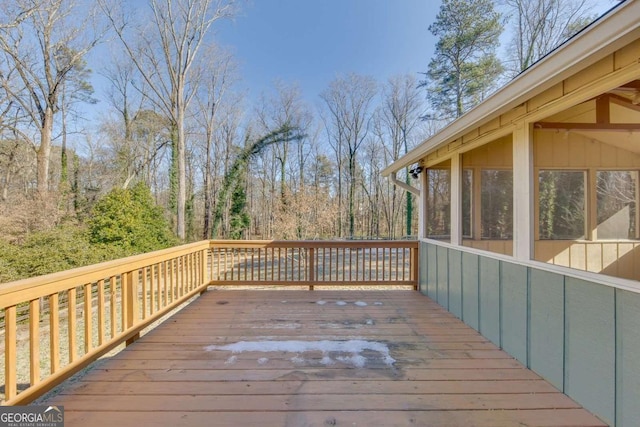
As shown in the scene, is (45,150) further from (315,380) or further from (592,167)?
(592,167)

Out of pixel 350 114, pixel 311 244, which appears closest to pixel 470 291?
pixel 311 244

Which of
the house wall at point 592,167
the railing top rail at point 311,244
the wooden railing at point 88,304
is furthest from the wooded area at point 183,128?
the house wall at point 592,167

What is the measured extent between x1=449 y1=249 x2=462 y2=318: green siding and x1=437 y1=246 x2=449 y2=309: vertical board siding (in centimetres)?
10

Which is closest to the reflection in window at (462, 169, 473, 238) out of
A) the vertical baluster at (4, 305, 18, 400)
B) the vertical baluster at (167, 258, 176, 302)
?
the vertical baluster at (167, 258, 176, 302)

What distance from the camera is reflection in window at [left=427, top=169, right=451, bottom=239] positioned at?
12.6 feet

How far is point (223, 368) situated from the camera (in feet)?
7.47

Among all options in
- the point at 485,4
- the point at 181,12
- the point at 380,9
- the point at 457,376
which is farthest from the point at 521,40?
the point at 457,376

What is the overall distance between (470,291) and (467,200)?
1.07m

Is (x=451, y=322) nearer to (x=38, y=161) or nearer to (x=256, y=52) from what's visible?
(x=38, y=161)

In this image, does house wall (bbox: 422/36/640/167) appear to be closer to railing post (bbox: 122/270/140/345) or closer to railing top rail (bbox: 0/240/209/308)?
railing top rail (bbox: 0/240/209/308)

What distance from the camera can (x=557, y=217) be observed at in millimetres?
3064

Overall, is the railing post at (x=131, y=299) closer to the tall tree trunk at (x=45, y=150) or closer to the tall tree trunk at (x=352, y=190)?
the tall tree trunk at (x=45, y=150)

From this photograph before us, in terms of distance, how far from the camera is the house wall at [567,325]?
62.1 inches

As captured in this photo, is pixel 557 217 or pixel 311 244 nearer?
pixel 557 217
